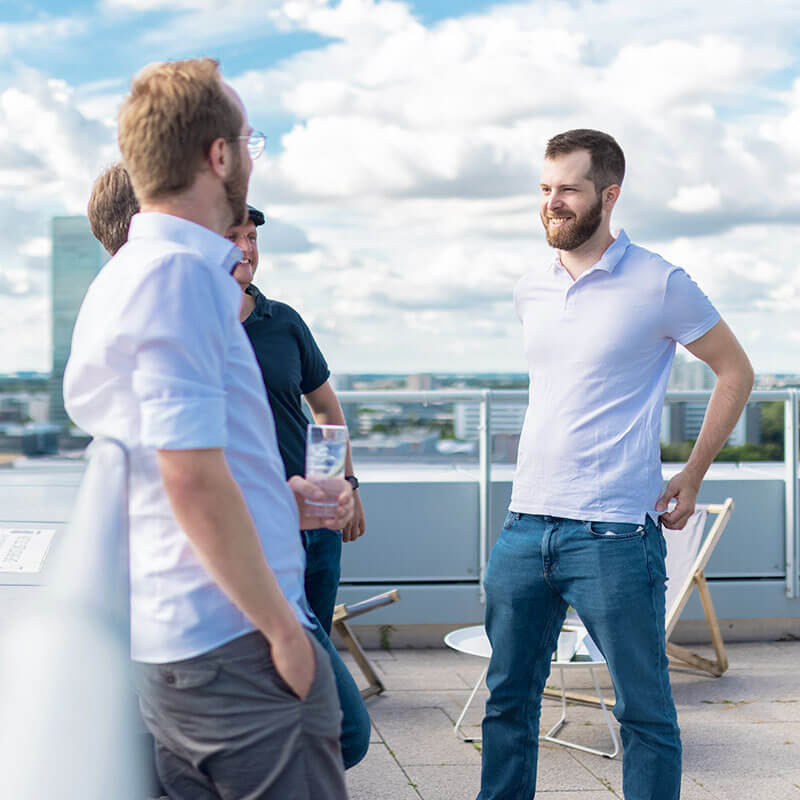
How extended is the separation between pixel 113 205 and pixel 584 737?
2721mm

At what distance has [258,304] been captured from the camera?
2758 millimetres

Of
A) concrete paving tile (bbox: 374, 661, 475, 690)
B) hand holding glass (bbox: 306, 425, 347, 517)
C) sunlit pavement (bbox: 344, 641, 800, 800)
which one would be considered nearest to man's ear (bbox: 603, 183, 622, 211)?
hand holding glass (bbox: 306, 425, 347, 517)

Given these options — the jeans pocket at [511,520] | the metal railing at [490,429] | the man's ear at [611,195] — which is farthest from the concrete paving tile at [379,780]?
the man's ear at [611,195]

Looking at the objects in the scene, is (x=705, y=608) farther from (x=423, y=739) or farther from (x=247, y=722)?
(x=247, y=722)

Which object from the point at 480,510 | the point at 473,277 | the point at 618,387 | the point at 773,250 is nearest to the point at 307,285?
the point at 473,277

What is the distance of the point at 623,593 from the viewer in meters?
2.37

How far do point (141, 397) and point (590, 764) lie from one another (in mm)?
2846

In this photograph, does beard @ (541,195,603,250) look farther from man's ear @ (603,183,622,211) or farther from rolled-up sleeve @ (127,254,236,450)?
rolled-up sleeve @ (127,254,236,450)

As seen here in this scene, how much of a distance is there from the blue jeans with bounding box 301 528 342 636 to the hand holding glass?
1.18m

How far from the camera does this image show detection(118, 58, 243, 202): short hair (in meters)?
1.23

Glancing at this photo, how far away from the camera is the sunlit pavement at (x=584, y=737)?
338cm

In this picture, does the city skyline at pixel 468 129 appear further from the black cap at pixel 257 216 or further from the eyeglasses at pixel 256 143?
the eyeglasses at pixel 256 143

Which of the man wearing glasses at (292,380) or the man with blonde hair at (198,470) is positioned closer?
the man with blonde hair at (198,470)

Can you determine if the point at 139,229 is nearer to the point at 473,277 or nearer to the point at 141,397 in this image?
the point at 141,397
